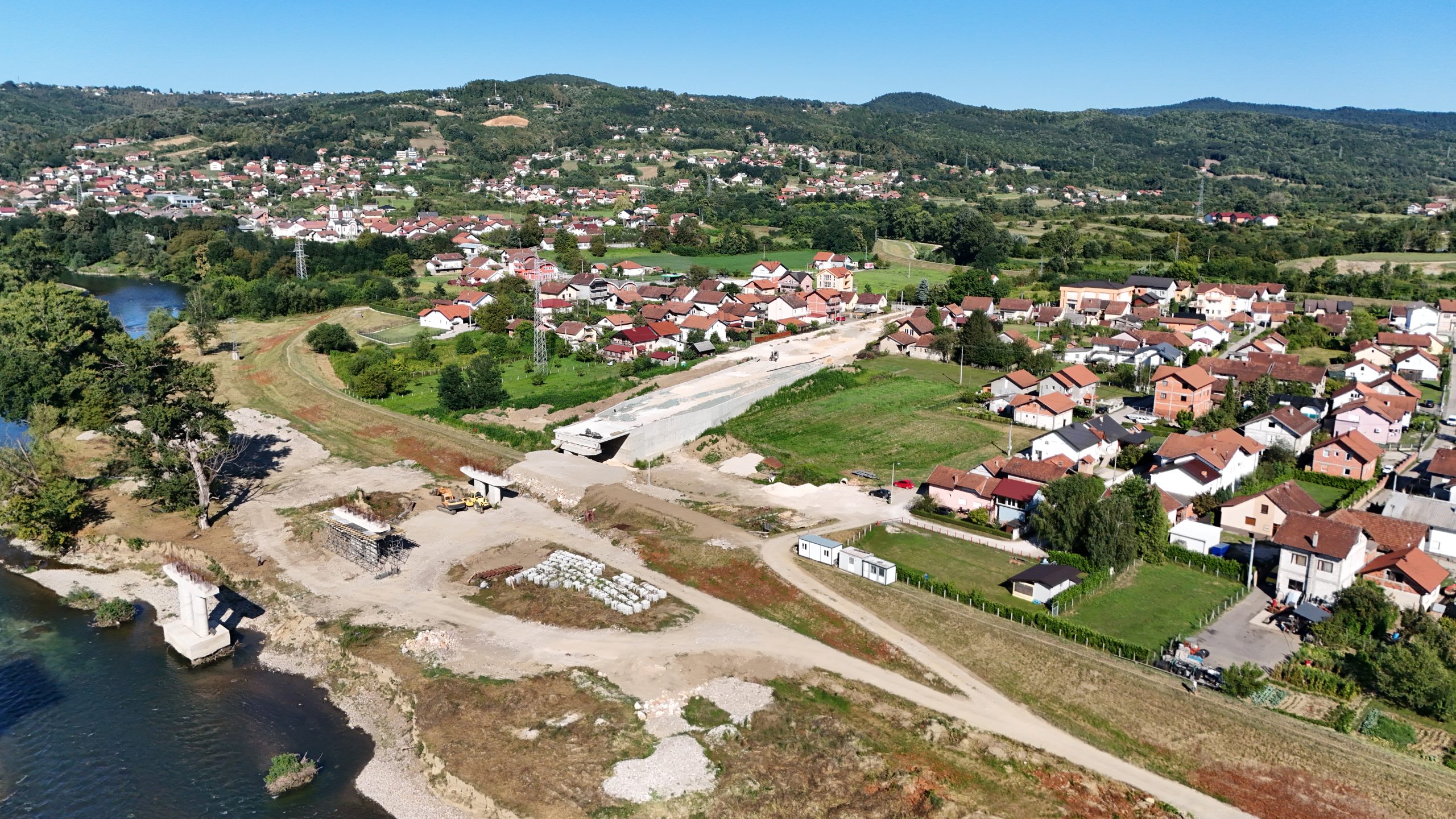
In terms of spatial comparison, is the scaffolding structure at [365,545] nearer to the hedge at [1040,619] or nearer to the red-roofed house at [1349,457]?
the hedge at [1040,619]

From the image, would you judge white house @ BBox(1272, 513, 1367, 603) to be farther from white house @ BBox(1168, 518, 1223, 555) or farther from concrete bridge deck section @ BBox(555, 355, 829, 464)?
concrete bridge deck section @ BBox(555, 355, 829, 464)

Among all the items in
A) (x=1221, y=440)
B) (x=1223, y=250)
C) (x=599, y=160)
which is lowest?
(x=1221, y=440)

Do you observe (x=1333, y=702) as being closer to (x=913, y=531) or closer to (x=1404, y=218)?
(x=913, y=531)

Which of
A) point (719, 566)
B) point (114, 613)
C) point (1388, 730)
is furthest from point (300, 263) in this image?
point (1388, 730)

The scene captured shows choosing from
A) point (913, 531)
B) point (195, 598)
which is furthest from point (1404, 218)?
Answer: point (195, 598)

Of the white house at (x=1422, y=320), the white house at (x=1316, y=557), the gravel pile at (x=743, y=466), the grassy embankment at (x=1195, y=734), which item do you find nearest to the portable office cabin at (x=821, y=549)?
the grassy embankment at (x=1195, y=734)

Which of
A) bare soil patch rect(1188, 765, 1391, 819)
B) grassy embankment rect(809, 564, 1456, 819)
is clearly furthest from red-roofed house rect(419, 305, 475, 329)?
bare soil patch rect(1188, 765, 1391, 819)

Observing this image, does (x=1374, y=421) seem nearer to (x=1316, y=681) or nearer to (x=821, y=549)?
(x=1316, y=681)
